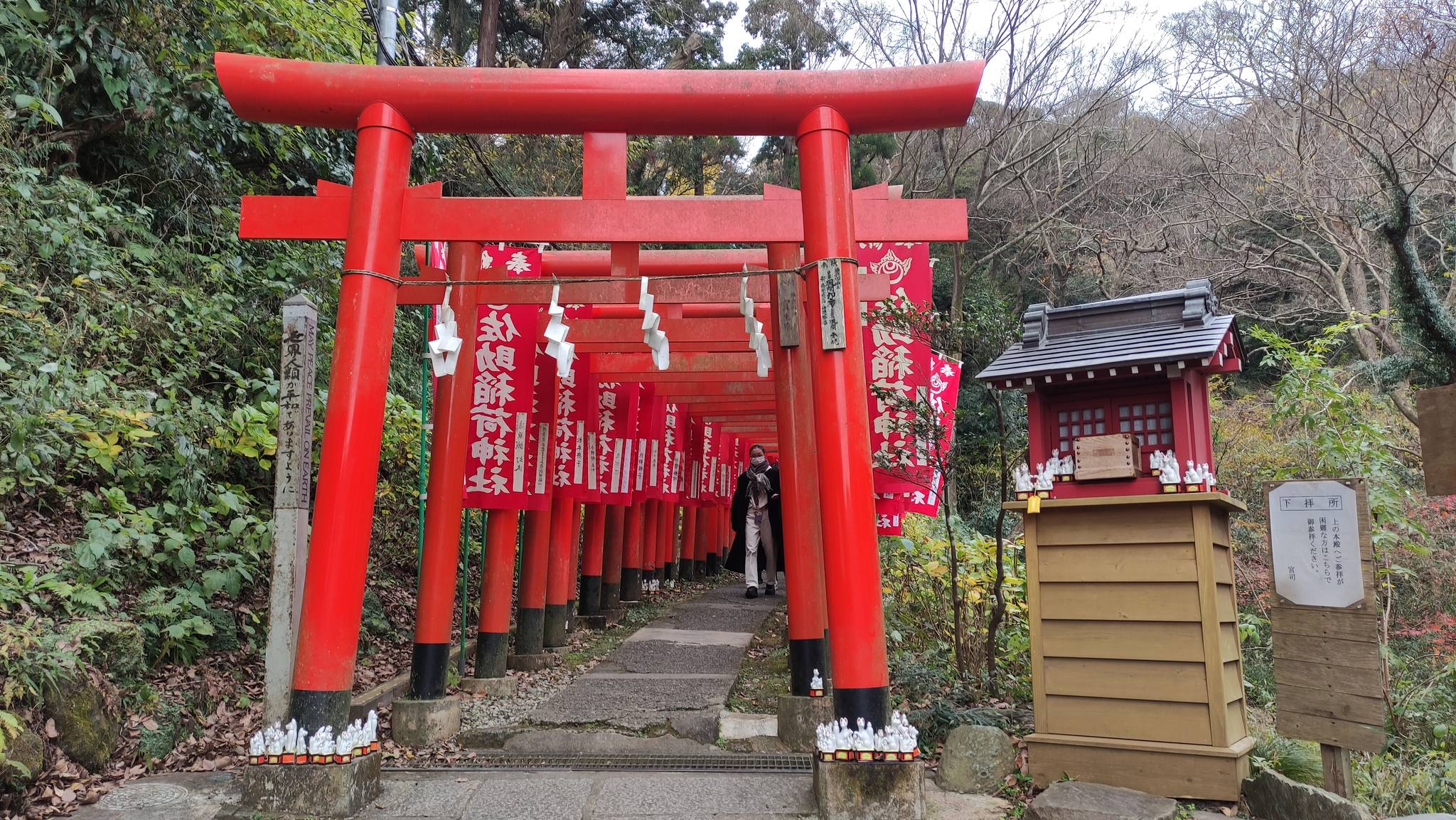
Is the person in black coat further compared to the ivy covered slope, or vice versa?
the person in black coat

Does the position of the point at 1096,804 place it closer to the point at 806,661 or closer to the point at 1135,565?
the point at 1135,565

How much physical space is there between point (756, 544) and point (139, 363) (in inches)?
349

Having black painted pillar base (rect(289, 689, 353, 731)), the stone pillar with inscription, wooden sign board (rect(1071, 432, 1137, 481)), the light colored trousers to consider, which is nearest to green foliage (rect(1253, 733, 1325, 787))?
wooden sign board (rect(1071, 432, 1137, 481))

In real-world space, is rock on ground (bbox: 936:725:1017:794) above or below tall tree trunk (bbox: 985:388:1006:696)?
below

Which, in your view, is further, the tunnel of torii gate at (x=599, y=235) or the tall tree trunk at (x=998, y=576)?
the tall tree trunk at (x=998, y=576)

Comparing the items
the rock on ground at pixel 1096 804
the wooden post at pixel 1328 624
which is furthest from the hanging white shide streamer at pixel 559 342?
the wooden post at pixel 1328 624

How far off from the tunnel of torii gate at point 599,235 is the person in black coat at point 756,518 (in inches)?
237

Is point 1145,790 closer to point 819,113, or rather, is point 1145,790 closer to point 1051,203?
point 819,113

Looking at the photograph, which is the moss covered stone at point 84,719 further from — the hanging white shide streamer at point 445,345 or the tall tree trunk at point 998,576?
the tall tree trunk at point 998,576

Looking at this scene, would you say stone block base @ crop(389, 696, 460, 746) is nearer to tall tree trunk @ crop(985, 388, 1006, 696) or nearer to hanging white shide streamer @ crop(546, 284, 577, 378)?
hanging white shide streamer @ crop(546, 284, 577, 378)

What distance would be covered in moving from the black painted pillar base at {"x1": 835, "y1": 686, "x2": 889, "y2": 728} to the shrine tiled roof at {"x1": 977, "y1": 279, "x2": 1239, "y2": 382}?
223 cm

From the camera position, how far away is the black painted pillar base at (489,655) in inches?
290

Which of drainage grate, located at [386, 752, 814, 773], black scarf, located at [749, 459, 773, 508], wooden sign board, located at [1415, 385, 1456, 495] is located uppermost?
black scarf, located at [749, 459, 773, 508]

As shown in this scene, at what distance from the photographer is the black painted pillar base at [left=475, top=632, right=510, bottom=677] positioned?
737 cm
